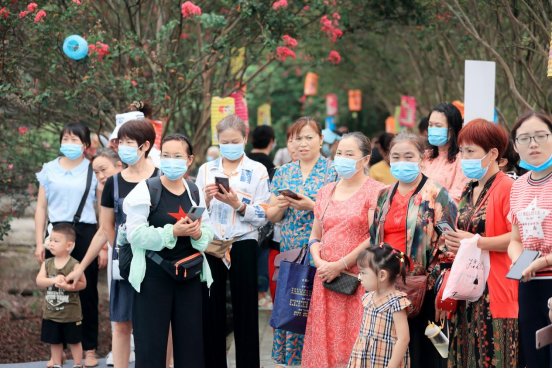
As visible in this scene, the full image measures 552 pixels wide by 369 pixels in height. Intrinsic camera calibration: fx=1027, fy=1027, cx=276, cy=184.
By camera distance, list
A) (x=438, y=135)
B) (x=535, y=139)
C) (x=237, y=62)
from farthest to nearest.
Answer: (x=237, y=62), (x=438, y=135), (x=535, y=139)

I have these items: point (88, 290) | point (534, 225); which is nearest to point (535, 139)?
point (534, 225)

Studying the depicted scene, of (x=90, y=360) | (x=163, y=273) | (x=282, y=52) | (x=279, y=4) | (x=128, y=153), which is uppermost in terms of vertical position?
(x=279, y=4)

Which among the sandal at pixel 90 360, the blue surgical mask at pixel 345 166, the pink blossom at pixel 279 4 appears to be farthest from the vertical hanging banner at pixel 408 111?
the blue surgical mask at pixel 345 166

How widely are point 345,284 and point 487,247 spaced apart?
139cm

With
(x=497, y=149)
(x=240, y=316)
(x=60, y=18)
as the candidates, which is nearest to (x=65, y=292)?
(x=240, y=316)

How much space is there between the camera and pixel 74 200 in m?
9.32

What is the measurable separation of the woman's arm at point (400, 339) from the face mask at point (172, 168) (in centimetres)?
180

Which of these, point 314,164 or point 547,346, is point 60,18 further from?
point 547,346

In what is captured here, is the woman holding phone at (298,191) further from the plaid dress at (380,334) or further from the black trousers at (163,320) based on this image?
the plaid dress at (380,334)

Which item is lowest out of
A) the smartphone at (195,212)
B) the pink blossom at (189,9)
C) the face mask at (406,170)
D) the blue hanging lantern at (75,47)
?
the smartphone at (195,212)

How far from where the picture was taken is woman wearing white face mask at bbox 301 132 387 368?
7.61 m

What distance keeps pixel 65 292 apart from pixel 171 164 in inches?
98.0

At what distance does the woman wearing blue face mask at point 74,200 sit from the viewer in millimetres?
9320

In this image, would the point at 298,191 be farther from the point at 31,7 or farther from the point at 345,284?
the point at 31,7
